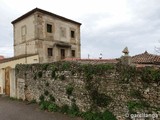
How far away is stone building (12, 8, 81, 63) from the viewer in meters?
21.1

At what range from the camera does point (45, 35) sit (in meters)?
21.8

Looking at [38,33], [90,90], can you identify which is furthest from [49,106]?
[38,33]

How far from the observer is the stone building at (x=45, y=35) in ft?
69.2

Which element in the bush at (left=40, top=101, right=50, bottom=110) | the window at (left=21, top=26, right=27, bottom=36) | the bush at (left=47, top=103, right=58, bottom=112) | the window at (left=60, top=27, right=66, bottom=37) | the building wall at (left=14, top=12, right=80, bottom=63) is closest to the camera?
the bush at (left=47, top=103, right=58, bottom=112)

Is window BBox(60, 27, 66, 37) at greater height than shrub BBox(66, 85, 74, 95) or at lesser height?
greater

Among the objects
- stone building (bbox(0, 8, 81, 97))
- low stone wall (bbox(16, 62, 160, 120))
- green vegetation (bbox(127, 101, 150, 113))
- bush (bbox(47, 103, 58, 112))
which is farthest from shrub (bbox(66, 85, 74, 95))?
stone building (bbox(0, 8, 81, 97))

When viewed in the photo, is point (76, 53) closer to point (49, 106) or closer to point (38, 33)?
point (38, 33)

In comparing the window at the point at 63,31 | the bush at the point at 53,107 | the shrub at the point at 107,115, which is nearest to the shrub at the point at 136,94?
the shrub at the point at 107,115

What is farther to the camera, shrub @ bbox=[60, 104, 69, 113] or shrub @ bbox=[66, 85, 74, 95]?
shrub @ bbox=[60, 104, 69, 113]

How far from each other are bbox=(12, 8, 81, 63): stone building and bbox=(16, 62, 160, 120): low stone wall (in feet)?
31.6

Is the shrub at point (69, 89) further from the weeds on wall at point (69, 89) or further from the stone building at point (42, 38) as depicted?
the stone building at point (42, 38)

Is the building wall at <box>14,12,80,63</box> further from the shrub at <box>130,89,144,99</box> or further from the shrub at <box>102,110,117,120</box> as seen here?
the shrub at <box>130,89,144,99</box>

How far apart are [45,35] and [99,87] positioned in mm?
15097

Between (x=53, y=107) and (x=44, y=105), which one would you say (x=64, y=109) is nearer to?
(x=53, y=107)
